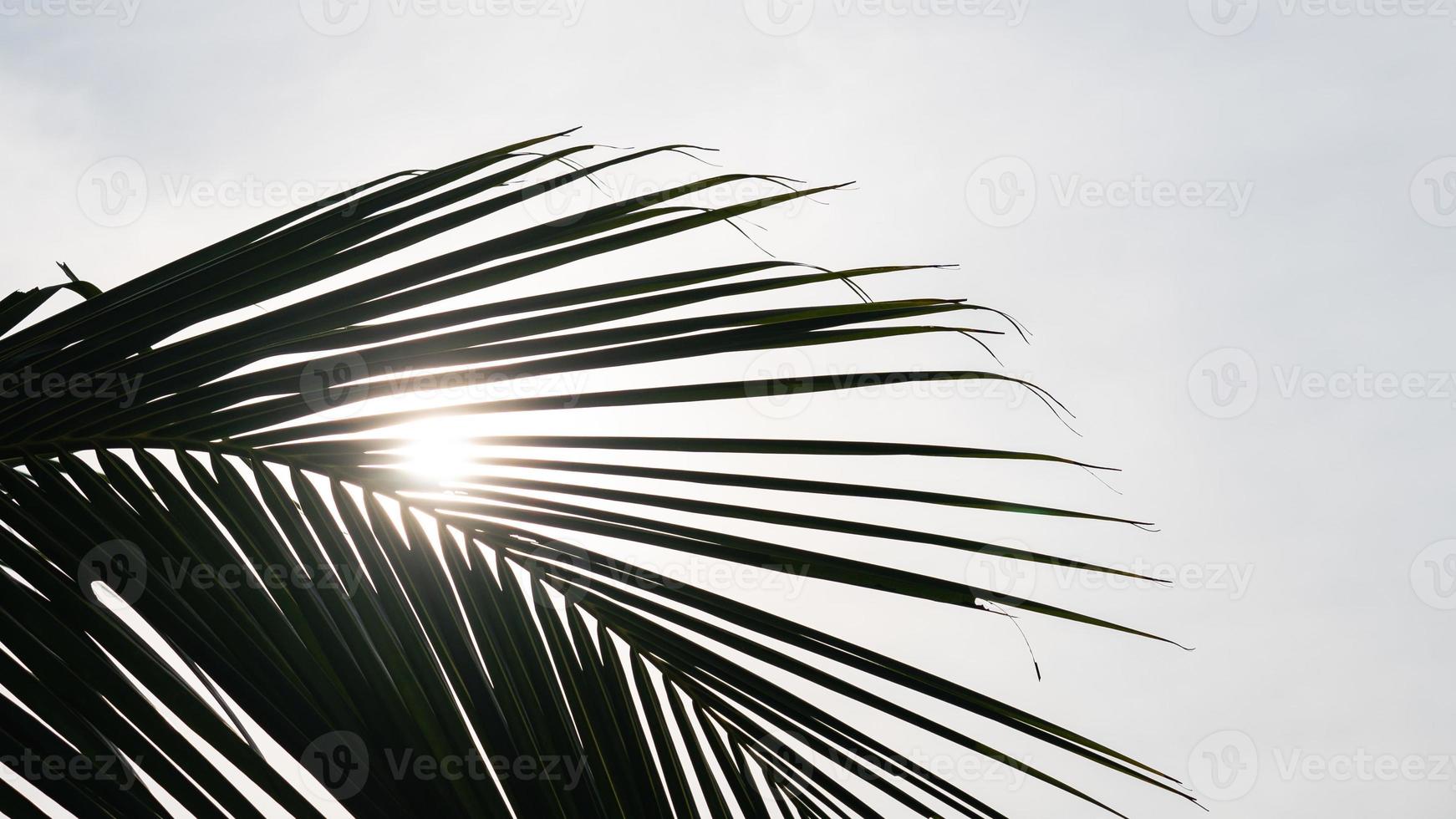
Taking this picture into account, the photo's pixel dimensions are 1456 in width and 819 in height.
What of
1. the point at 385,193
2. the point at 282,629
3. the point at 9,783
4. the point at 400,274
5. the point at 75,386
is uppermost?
the point at 385,193

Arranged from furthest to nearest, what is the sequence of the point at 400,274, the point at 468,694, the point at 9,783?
the point at 400,274
the point at 468,694
the point at 9,783

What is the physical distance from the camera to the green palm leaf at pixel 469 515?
891 mm

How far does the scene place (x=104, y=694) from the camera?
0.82 meters

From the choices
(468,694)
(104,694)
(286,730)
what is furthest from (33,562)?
(468,694)

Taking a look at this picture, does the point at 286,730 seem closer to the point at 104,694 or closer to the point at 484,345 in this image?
the point at 104,694

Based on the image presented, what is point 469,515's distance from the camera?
1.12 m

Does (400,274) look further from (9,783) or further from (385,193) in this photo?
(9,783)

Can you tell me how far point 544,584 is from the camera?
1.13 m

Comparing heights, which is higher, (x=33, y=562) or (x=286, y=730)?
(x=33, y=562)

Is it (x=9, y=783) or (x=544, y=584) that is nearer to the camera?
(x=9, y=783)

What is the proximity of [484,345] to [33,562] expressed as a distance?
50 centimetres

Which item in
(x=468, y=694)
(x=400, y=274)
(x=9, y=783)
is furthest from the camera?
(x=400, y=274)

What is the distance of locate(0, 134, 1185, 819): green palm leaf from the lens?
0.89 meters

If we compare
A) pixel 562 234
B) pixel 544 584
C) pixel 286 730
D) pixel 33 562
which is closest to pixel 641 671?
pixel 544 584
